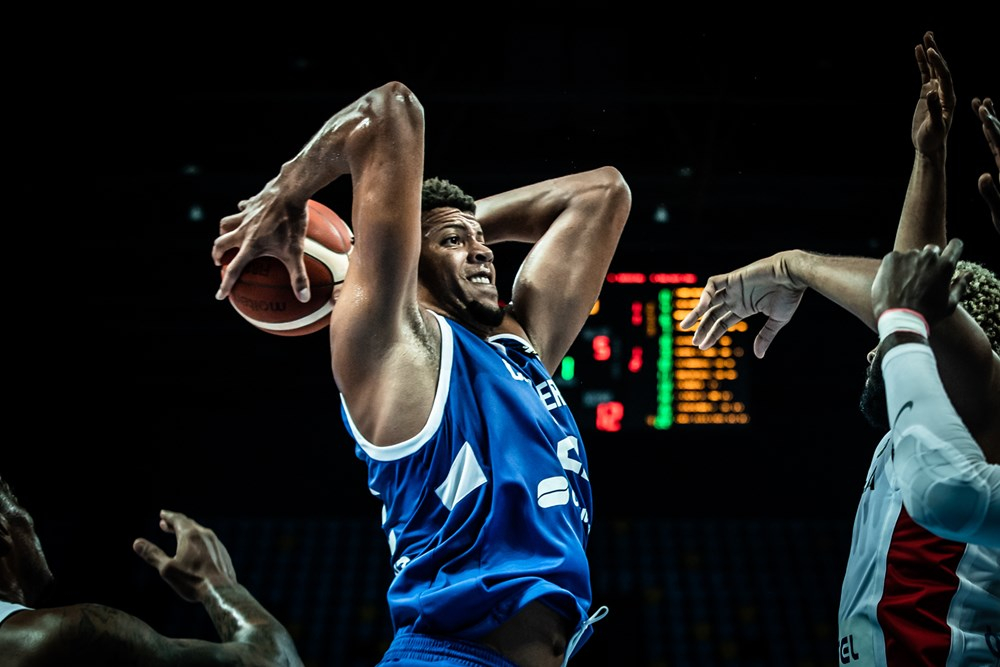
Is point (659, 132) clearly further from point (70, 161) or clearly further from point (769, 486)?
point (70, 161)

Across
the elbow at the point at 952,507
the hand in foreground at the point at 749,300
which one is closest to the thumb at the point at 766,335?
the hand in foreground at the point at 749,300

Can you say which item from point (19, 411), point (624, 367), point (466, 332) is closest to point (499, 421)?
point (466, 332)

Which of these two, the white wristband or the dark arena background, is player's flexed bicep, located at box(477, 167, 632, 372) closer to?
the white wristband

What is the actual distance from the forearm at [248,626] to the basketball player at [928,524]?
1.31 m

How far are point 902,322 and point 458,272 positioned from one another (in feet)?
3.89

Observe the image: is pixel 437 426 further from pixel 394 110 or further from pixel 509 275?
pixel 509 275

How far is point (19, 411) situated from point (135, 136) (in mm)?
2882

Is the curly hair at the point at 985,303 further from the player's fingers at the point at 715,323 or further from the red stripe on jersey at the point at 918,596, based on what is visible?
the player's fingers at the point at 715,323

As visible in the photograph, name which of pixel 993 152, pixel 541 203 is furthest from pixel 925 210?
pixel 541 203

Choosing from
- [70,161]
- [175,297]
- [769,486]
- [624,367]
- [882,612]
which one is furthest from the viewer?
[769,486]

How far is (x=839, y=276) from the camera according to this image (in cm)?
258

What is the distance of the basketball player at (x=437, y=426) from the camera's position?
212cm

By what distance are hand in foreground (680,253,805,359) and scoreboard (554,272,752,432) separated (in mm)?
3818

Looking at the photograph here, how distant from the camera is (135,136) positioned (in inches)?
310
